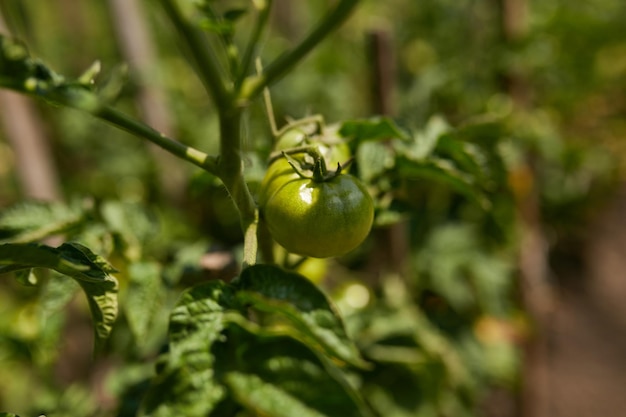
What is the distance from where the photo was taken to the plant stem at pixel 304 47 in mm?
525

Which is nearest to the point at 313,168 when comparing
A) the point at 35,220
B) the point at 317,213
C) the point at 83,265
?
the point at 317,213

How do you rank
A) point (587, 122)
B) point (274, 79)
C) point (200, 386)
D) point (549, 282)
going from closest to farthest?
point (274, 79), point (200, 386), point (549, 282), point (587, 122)

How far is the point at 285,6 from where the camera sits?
3.81 meters

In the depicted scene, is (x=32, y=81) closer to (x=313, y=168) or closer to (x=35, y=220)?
(x=313, y=168)

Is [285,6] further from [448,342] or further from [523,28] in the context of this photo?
[448,342]

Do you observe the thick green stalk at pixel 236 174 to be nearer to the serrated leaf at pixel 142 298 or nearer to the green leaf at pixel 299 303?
the green leaf at pixel 299 303

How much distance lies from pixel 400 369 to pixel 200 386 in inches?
28.4

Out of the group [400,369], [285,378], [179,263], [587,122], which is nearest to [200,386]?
[285,378]

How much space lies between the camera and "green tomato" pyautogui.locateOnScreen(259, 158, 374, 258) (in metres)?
0.62

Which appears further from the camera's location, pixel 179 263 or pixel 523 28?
pixel 523 28

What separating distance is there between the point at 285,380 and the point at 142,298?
0.27 meters

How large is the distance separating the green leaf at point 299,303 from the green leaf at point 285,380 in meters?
0.05

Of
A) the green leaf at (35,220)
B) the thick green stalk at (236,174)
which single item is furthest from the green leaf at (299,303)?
the green leaf at (35,220)

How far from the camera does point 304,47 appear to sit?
548 mm
